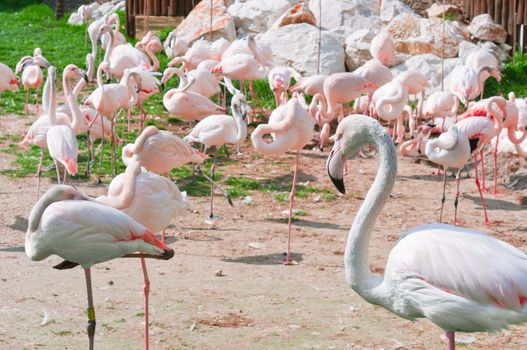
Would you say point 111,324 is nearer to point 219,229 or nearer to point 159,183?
point 159,183

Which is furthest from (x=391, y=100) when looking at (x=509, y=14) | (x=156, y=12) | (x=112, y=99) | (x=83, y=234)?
(x=156, y=12)

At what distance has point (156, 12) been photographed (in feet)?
55.8

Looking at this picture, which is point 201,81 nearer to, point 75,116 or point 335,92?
point 335,92

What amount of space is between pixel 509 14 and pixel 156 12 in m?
6.41

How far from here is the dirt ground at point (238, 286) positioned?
528cm

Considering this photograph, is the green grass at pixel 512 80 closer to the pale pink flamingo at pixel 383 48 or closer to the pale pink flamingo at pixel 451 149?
the pale pink flamingo at pixel 383 48

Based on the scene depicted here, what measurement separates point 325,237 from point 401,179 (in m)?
2.47

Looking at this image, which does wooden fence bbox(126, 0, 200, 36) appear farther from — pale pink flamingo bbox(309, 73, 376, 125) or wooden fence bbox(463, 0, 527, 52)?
pale pink flamingo bbox(309, 73, 376, 125)

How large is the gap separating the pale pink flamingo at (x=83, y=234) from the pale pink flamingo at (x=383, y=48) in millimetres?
7797

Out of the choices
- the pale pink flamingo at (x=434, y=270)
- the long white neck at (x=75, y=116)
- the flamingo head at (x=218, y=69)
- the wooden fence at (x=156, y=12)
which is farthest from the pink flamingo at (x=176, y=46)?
the pale pink flamingo at (x=434, y=270)

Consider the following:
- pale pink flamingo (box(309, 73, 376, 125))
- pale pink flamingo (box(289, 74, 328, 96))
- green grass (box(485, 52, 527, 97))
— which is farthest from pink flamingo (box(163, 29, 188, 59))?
green grass (box(485, 52, 527, 97))

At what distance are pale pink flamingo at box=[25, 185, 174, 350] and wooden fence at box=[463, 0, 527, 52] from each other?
33.2 ft

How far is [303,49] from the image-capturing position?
13.3 metres

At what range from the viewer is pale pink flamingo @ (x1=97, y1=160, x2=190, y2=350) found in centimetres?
584
